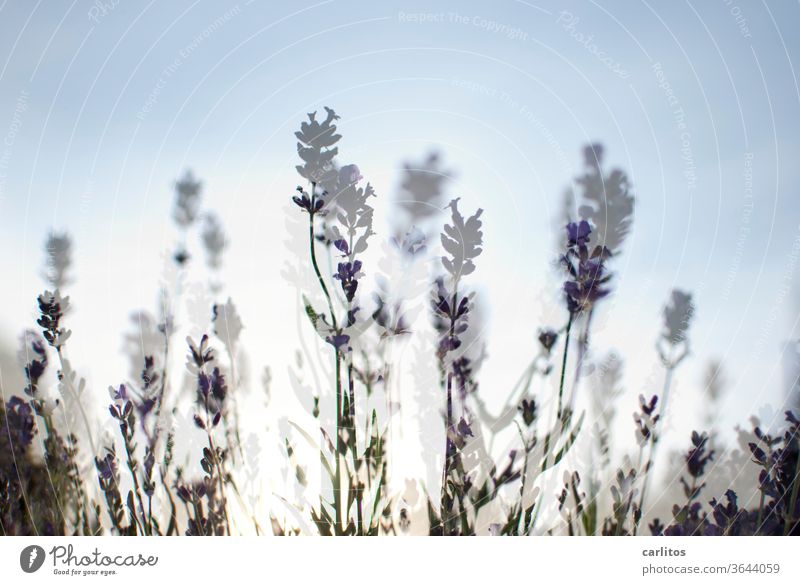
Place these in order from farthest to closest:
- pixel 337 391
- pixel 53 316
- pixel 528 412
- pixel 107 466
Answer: pixel 107 466 → pixel 53 316 → pixel 528 412 → pixel 337 391

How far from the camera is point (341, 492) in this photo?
5.81 feet

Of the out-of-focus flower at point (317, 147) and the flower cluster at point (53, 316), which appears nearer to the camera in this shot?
the out-of-focus flower at point (317, 147)

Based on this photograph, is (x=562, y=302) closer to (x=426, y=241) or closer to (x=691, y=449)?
(x=426, y=241)

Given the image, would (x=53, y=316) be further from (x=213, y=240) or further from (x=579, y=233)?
(x=579, y=233)

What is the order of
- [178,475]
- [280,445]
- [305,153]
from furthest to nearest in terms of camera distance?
[178,475], [280,445], [305,153]

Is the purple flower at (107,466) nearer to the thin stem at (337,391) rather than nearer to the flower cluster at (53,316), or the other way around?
the flower cluster at (53,316)

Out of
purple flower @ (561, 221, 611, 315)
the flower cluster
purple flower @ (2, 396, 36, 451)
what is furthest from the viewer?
purple flower @ (2, 396, 36, 451)

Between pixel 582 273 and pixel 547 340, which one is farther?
pixel 547 340

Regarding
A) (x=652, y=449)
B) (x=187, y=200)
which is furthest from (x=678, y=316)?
(x=187, y=200)

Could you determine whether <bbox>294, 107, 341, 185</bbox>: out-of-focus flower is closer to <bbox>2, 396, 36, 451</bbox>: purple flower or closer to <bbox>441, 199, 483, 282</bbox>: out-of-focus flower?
<bbox>441, 199, 483, 282</bbox>: out-of-focus flower

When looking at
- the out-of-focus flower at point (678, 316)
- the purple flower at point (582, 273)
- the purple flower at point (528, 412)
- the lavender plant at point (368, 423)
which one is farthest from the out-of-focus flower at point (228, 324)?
the out-of-focus flower at point (678, 316)

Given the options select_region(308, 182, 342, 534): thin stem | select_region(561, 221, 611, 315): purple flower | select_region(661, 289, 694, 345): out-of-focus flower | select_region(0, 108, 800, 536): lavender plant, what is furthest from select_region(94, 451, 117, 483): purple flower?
select_region(661, 289, 694, 345): out-of-focus flower
